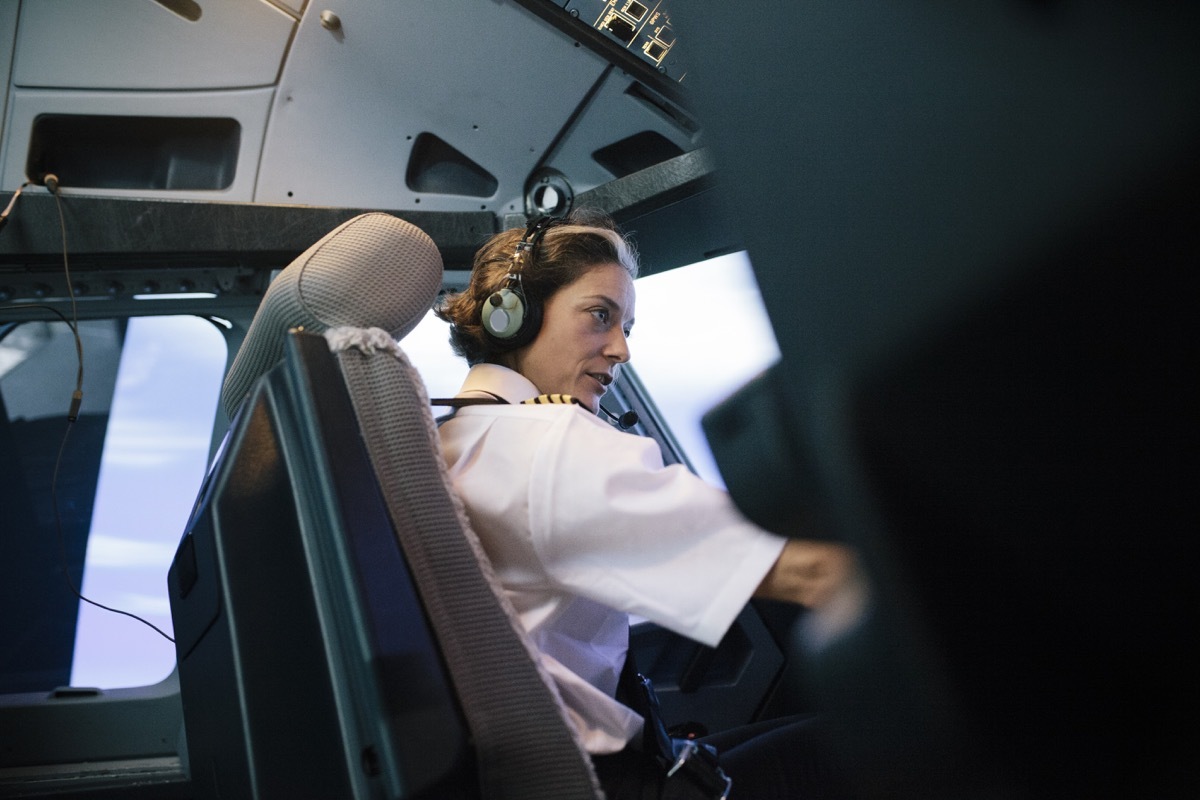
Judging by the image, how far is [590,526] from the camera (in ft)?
2.90

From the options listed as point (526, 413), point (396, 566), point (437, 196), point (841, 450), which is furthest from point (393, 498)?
point (437, 196)

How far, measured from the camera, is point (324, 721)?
0.82 metres

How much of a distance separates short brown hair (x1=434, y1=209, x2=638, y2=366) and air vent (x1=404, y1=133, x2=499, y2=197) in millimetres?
869

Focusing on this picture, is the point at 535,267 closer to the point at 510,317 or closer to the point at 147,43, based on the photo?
the point at 510,317

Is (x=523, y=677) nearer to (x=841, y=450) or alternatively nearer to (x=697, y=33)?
(x=841, y=450)

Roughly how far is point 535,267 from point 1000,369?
107cm

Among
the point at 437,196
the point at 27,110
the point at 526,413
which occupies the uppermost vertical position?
the point at 27,110

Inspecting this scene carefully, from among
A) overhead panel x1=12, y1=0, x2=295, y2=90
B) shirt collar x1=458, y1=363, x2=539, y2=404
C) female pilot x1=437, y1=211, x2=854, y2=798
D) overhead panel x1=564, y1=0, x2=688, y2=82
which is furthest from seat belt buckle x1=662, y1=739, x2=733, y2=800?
overhead panel x1=12, y1=0, x2=295, y2=90

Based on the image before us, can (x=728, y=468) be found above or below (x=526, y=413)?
below

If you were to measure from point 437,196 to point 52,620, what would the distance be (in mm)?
1683

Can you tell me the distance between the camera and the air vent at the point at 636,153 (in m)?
2.29

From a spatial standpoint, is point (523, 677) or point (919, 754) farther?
point (523, 677)

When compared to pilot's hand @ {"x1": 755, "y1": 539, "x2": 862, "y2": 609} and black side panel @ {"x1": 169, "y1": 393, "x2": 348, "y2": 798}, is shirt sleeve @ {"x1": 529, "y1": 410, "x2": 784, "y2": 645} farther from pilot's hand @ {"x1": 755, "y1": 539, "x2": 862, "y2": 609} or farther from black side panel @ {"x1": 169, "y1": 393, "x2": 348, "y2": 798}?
black side panel @ {"x1": 169, "y1": 393, "x2": 348, "y2": 798}

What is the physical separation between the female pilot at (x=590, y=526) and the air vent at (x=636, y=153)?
39.6 inches
